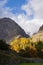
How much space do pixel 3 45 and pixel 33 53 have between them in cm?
1887

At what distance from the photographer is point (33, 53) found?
78438 millimetres

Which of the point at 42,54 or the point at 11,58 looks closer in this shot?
the point at 11,58

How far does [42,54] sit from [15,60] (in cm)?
4790

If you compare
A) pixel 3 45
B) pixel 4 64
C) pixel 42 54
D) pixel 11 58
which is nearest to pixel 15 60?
pixel 11 58

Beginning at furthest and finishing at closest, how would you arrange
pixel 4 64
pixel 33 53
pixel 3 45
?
pixel 33 53 < pixel 3 45 < pixel 4 64

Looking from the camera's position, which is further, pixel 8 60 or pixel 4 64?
pixel 8 60

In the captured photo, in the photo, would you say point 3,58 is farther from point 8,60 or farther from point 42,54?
point 42,54

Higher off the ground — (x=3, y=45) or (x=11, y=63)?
(x=3, y=45)

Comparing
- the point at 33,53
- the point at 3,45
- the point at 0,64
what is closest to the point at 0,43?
the point at 3,45

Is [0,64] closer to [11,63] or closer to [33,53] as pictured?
[11,63]

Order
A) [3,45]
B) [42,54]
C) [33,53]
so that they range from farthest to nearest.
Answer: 1. [42,54]
2. [33,53]
3. [3,45]

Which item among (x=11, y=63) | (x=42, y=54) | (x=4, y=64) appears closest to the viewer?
(x=4, y=64)

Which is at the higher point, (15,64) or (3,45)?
(3,45)

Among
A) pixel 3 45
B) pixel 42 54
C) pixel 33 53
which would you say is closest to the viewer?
pixel 3 45
